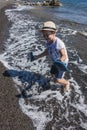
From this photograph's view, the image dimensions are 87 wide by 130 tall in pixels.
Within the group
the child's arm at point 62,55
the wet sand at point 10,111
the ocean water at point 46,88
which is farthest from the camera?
the child's arm at point 62,55

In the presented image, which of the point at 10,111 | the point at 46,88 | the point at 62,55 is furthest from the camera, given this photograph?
the point at 46,88

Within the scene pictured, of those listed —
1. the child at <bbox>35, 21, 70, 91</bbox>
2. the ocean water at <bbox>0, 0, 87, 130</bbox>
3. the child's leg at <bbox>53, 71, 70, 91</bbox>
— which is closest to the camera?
the ocean water at <bbox>0, 0, 87, 130</bbox>

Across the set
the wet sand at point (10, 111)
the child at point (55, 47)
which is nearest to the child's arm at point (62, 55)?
the child at point (55, 47)

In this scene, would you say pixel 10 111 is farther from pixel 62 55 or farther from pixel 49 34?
pixel 49 34

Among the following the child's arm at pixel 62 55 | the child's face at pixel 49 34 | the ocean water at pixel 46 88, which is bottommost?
the ocean water at pixel 46 88

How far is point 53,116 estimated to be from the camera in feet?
20.6

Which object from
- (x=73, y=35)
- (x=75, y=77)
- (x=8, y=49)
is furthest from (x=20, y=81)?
(x=73, y=35)

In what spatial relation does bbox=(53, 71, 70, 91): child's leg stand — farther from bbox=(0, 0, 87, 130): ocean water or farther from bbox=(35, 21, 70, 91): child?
bbox=(0, 0, 87, 130): ocean water

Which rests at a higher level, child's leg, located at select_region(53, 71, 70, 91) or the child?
the child

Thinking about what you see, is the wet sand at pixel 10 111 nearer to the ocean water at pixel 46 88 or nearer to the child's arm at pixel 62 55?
the ocean water at pixel 46 88

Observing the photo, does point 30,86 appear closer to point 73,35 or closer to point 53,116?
point 53,116

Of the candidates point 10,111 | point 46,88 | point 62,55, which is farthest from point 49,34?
point 10,111

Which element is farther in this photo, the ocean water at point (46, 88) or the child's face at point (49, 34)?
the child's face at point (49, 34)

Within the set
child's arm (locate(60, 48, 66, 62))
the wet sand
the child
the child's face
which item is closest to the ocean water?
the wet sand
